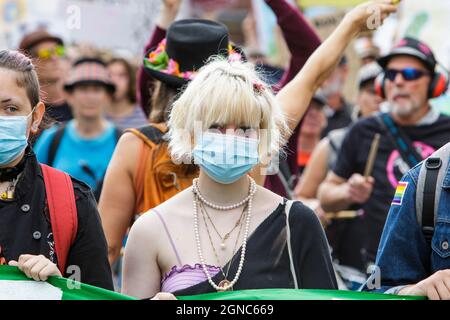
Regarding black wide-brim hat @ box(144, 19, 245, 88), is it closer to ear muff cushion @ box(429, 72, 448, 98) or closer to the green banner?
the green banner

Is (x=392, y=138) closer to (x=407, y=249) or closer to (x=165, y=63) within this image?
(x=165, y=63)

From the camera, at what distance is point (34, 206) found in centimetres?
421

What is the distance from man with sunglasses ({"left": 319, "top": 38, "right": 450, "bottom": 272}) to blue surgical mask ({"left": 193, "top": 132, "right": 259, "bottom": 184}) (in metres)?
3.66

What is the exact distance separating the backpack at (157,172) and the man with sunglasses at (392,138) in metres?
2.77

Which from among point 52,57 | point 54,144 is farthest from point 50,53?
point 54,144

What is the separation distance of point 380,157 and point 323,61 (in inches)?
107

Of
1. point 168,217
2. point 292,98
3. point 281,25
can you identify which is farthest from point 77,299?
point 281,25

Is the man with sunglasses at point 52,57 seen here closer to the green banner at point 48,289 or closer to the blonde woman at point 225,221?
the blonde woman at point 225,221

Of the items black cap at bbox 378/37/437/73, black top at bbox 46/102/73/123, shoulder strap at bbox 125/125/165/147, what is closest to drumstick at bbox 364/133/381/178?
black cap at bbox 378/37/437/73

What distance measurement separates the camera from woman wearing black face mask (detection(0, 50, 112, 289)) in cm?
416

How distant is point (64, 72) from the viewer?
1078 cm

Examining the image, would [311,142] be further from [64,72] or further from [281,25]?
[281,25]

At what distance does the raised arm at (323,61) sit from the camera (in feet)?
17.1
